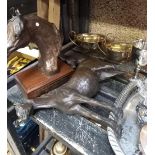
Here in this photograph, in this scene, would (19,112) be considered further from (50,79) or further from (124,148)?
(124,148)

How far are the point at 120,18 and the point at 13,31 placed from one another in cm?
47

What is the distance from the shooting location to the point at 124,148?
0.52m

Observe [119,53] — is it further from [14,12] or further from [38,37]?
[14,12]

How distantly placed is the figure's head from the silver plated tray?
1.04 feet

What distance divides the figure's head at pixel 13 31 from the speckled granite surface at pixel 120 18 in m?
0.44

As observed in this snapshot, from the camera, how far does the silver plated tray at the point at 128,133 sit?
1.69 ft

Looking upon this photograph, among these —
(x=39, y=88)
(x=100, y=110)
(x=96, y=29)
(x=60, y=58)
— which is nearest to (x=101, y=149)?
(x=100, y=110)

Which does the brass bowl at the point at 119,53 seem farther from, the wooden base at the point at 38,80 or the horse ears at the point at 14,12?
the horse ears at the point at 14,12

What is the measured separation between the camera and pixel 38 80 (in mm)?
706

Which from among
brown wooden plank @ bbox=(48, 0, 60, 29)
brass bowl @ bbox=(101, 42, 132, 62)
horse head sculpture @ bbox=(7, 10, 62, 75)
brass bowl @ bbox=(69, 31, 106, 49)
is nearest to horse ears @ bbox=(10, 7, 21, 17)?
horse head sculpture @ bbox=(7, 10, 62, 75)

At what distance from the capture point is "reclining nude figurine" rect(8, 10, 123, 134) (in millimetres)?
607

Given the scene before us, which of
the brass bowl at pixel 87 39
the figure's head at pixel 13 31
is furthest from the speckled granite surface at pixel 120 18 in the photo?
the figure's head at pixel 13 31
